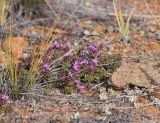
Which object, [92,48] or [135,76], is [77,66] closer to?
[92,48]

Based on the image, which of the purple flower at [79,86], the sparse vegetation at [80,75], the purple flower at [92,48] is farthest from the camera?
the purple flower at [92,48]

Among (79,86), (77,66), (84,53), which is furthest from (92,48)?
(79,86)

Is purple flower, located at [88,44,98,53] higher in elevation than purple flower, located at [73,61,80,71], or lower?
higher

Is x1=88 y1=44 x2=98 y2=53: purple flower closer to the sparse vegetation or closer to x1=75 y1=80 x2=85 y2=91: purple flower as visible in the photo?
the sparse vegetation

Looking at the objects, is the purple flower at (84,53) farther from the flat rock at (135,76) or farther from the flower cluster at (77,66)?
the flat rock at (135,76)

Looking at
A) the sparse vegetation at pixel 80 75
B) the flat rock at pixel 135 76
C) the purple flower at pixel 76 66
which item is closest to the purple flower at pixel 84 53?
the sparse vegetation at pixel 80 75

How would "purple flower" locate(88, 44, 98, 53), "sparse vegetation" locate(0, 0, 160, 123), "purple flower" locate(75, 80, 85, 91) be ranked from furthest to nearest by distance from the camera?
1. "purple flower" locate(88, 44, 98, 53)
2. "purple flower" locate(75, 80, 85, 91)
3. "sparse vegetation" locate(0, 0, 160, 123)

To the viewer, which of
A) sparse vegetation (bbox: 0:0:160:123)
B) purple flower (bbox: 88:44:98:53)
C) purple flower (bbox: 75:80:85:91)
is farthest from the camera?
purple flower (bbox: 88:44:98:53)

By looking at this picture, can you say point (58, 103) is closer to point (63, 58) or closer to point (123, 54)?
point (63, 58)

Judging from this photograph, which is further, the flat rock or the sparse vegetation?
the flat rock

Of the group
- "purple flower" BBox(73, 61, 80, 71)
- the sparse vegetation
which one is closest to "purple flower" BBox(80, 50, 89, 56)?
the sparse vegetation
